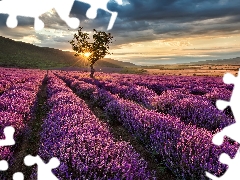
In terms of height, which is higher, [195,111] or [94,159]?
[195,111]

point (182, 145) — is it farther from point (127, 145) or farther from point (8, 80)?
point (8, 80)

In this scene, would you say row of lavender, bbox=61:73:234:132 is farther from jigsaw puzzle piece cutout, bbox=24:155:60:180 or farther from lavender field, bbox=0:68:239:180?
jigsaw puzzle piece cutout, bbox=24:155:60:180

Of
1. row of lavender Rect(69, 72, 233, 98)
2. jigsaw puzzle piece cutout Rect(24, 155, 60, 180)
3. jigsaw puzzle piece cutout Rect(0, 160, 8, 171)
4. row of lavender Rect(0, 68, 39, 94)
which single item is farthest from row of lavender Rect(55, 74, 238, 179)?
row of lavender Rect(0, 68, 39, 94)

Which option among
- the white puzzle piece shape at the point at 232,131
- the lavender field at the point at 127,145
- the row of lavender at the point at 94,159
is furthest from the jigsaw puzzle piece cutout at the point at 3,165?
the white puzzle piece shape at the point at 232,131

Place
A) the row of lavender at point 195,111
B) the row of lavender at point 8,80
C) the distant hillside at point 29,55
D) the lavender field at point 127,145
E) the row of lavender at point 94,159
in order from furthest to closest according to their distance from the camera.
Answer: the distant hillside at point 29,55
the row of lavender at point 8,80
the row of lavender at point 195,111
the lavender field at point 127,145
the row of lavender at point 94,159

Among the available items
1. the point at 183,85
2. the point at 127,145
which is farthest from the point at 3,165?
the point at 183,85

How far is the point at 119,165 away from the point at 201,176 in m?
1.06

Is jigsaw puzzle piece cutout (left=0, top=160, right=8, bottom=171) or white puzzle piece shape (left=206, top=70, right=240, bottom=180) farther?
jigsaw puzzle piece cutout (left=0, top=160, right=8, bottom=171)

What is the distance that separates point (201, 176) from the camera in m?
3.66

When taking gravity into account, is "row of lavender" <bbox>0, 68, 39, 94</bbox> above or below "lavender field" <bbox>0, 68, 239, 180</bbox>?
below

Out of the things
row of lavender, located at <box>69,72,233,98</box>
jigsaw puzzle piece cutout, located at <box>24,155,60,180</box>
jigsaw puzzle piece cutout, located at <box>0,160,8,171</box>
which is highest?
row of lavender, located at <box>69,72,233,98</box>

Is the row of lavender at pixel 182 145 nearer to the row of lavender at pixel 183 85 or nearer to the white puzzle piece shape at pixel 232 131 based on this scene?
the white puzzle piece shape at pixel 232 131

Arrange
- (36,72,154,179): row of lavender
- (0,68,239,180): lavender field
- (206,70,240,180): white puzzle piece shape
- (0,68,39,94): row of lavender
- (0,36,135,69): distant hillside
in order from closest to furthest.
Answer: (206,70,240,180): white puzzle piece shape
(36,72,154,179): row of lavender
(0,68,239,180): lavender field
(0,68,39,94): row of lavender
(0,36,135,69): distant hillside

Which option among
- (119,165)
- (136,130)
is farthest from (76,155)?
(136,130)
